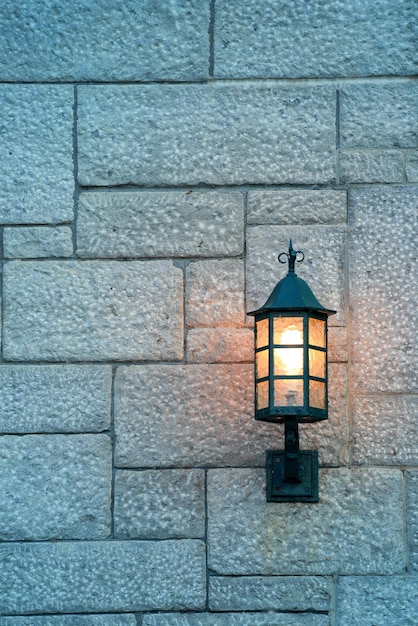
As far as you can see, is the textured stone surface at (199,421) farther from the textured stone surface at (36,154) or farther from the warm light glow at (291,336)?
the textured stone surface at (36,154)

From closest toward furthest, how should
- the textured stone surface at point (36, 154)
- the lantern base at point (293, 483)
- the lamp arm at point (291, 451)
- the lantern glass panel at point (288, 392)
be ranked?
the lantern glass panel at point (288, 392)
the lamp arm at point (291, 451)
the lantern base at point (293, 483)
the textured stone surface at point (36, 154)

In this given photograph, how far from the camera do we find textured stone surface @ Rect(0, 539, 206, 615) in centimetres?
371

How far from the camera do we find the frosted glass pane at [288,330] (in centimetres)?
349

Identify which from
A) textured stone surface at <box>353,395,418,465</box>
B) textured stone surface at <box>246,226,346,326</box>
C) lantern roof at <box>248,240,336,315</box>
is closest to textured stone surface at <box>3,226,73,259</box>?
textured stone surface at <box>246,226,346,326</box>

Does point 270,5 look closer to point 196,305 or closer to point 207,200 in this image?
point 207,200

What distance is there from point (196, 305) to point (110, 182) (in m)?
0.57

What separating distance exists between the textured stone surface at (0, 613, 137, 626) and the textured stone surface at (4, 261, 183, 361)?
2.99ft

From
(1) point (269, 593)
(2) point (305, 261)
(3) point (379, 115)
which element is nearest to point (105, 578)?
(1) point (269, 593)

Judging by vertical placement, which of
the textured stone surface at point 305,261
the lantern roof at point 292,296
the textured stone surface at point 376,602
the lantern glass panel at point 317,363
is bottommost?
the textured stone surface at point 376,602

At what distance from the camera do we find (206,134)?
157 inches

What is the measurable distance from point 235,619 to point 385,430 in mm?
853

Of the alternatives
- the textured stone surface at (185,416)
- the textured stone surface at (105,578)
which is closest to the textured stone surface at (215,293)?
the textured stone surface at (185,416)

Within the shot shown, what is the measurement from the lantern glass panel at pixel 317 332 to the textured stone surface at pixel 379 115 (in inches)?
31.6

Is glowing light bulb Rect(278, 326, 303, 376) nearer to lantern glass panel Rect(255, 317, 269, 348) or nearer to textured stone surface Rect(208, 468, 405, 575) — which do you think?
lantern glass panel Rect(255, 317, 269, 348)
